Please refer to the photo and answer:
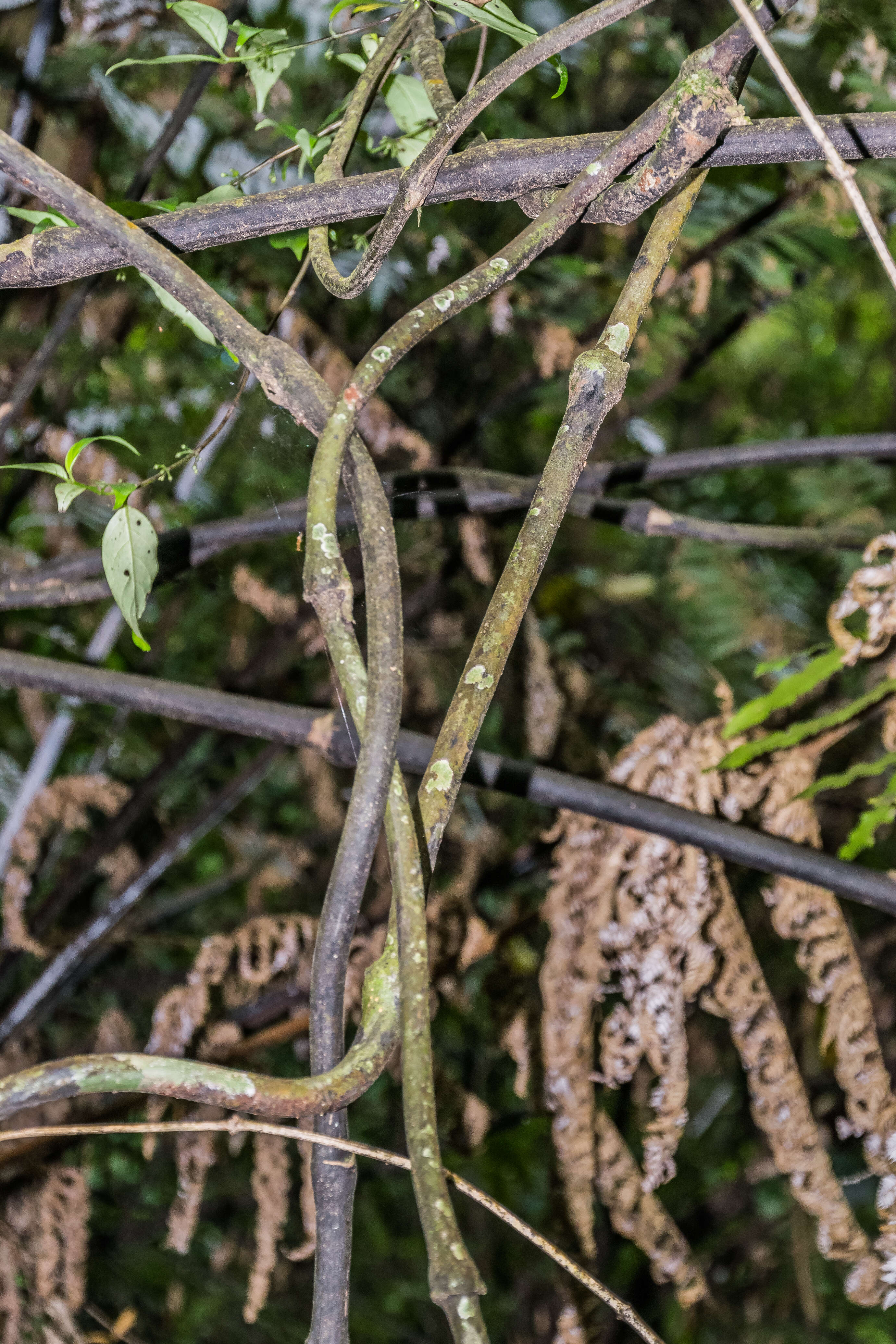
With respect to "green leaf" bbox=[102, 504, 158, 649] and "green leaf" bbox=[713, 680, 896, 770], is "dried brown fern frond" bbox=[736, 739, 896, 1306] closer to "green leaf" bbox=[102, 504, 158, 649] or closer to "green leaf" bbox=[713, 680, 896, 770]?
"green leaf" bbox=[713, 680, 896, 770]

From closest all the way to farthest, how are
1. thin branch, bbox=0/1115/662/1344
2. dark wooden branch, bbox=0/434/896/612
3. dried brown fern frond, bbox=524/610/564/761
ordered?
thin branch, bbox=0/1115/662/1344
dark wooden branch, bbox=0/434/896/612
dried brown fern frond, bbox=524/610/564/761

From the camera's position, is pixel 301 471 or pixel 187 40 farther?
pixel 187 40

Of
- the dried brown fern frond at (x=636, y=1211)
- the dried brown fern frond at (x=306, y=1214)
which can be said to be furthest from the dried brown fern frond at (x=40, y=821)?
the dried brown fern frond at (x=636, y=1211)

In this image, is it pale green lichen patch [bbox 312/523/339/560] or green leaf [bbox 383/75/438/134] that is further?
green leaf [bbox 383/75/438/134]

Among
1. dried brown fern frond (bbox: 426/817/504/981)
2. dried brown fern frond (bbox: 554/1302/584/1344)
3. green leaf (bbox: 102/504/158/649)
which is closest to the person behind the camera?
green leaf (bbox: 102/504/158/649)

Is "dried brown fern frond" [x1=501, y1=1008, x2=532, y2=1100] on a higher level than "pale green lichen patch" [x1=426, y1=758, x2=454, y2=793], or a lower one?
higher

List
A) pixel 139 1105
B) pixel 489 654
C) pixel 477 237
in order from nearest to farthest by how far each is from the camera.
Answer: pixel 489 654 → pixel 139 1105 → pixel 477 237

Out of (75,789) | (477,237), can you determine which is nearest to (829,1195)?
(75,789)

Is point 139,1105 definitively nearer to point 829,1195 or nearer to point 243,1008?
point 243,1008

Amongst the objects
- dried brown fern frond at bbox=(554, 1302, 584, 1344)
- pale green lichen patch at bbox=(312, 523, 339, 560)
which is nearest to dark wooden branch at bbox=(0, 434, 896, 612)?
pale green lichen patch at bbox=(312, 523, 339, 560)
